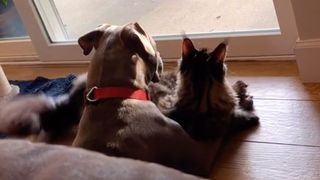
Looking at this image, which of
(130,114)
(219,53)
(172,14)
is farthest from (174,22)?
(130,114)

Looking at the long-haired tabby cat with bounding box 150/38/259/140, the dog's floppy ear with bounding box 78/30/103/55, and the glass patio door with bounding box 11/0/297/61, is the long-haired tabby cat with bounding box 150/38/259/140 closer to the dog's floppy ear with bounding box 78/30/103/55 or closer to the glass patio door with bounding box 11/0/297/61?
the dog's floppy ear with bounding box 78/30/103/55

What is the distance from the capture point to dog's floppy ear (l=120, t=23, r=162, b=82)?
5.05 ft

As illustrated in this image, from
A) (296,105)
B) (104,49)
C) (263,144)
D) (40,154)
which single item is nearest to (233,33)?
(296,105)

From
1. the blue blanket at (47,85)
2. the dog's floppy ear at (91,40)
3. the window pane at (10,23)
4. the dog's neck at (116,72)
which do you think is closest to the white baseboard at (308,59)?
the dog's neck at (116,72)

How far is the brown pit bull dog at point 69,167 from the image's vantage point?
0.66 metres

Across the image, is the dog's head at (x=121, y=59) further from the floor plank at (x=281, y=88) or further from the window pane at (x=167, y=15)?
the window pane at (x=167, y=15)

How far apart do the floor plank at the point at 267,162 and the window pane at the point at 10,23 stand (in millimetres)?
1620

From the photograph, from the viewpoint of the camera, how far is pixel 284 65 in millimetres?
2064

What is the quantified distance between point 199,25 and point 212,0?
13cm

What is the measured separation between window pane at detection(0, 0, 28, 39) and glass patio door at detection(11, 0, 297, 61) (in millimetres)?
175

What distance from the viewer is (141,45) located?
154 cm

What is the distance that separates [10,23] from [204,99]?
1.60m

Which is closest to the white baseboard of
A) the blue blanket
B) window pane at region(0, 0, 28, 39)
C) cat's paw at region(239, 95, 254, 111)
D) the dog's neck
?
cat's paw at region(239, 95, 254, 111)

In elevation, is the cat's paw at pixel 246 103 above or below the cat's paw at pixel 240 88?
below
